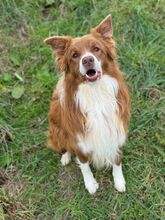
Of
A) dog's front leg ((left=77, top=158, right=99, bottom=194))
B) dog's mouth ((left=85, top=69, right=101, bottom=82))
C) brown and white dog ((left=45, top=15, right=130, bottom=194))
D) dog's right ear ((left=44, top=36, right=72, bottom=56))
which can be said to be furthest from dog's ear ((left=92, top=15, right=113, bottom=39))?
dog's front leg ((left=77, top=158, right=99, bottom=194))

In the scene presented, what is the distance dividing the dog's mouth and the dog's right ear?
0.30m

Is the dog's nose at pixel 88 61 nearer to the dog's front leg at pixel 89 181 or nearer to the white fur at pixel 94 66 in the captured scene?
the white fur at pixel 94 66

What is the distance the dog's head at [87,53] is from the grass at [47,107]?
3.98 ft

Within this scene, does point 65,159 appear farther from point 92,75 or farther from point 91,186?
point 92,75

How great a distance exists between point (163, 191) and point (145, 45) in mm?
1685

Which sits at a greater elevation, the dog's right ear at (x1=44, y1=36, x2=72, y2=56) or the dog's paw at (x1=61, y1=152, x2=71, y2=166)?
the dog's right ear at (x1=44, y1=36, x2=72, y2=56)

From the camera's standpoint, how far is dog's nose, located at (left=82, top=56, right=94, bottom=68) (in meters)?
3.26

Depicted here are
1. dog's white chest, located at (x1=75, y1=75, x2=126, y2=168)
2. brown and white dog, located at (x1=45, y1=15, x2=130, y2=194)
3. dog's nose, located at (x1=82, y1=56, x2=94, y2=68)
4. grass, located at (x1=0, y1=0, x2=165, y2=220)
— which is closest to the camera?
dog's nose, located at (x1=82, y1=56, x2=94, y2=68)

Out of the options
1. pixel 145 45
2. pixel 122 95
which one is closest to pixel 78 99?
pixel 122 95

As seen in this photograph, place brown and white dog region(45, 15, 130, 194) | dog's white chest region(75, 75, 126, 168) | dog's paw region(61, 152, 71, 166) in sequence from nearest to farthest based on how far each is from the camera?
brown and white dog region(45, 15, 130, 194), dog's white chest region(75, 75, 126, 168), dog's paw region(61, 152, 71, 166)

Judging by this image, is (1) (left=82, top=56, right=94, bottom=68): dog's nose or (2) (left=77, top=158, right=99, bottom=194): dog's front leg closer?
(1) (left=82, top=56, right=94, bottom=68): dog's nose

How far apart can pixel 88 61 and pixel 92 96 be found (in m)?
0.36

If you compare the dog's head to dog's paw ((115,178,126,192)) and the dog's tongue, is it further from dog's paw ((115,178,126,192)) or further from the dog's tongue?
dog's paw ((115,178,126,192))

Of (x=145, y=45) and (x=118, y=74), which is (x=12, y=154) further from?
(x=145, y=45)
